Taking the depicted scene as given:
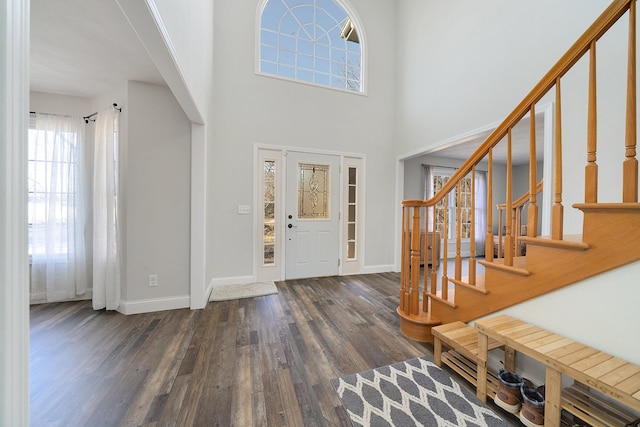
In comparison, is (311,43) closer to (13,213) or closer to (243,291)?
(243,291)

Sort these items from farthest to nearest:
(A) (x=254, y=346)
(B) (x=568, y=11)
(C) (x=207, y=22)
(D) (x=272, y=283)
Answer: (D) (x=272, y=283)
(C) (x=207, y=22)
(B) (x=568, y=11)
(A) (x=254, y=346)

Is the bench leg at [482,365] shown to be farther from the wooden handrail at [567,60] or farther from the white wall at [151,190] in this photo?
the white wall at [151,190]

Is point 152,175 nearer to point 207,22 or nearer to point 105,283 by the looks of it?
point 105,283

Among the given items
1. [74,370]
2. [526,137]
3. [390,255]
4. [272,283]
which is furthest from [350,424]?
[526,137]

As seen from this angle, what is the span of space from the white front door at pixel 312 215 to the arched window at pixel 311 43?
1.39 m

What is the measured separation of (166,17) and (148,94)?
1.45 m

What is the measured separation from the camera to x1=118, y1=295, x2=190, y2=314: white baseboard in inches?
95.8

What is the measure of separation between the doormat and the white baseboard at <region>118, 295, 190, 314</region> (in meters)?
0.33

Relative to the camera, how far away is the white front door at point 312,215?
3.68m

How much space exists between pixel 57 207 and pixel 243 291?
2271mm

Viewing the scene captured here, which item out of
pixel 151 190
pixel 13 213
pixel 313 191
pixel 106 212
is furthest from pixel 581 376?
pixel 106 212

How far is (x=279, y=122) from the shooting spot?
3.64m

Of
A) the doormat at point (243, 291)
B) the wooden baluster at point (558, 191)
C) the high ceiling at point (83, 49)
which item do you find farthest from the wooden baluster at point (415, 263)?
the high ceiling at point (83, 49)

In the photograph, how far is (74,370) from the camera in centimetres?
162
